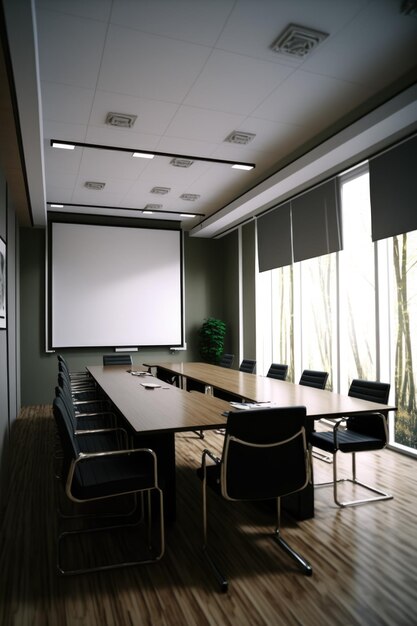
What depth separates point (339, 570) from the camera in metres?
2.63

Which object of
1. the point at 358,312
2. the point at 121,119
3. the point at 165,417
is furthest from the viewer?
the point at 358,312

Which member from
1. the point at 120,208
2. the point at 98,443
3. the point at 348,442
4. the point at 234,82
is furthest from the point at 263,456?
the point at 120,208

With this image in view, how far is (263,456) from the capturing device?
102 inches

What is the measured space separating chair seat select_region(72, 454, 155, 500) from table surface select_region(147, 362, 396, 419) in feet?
3.97

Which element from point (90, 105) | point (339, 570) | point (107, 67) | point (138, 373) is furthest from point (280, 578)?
point (90, 105)

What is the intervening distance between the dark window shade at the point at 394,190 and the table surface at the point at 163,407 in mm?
2745

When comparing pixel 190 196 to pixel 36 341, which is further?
pixel 36 341

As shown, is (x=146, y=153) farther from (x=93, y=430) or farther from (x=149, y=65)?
(x=93, y=430)

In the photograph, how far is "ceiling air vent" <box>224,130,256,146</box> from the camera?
5.16m

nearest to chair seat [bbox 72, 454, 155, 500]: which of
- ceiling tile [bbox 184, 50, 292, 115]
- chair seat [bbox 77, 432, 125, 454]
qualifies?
chair seat [bbox 77, 432, 125, 454]

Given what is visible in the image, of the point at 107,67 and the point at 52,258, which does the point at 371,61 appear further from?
the point at 52,258

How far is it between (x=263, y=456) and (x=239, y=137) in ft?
13.0

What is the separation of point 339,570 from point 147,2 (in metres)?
3.85

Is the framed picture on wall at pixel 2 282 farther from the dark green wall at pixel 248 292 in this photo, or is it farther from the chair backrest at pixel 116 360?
the dark green wall at pixel 248 292
